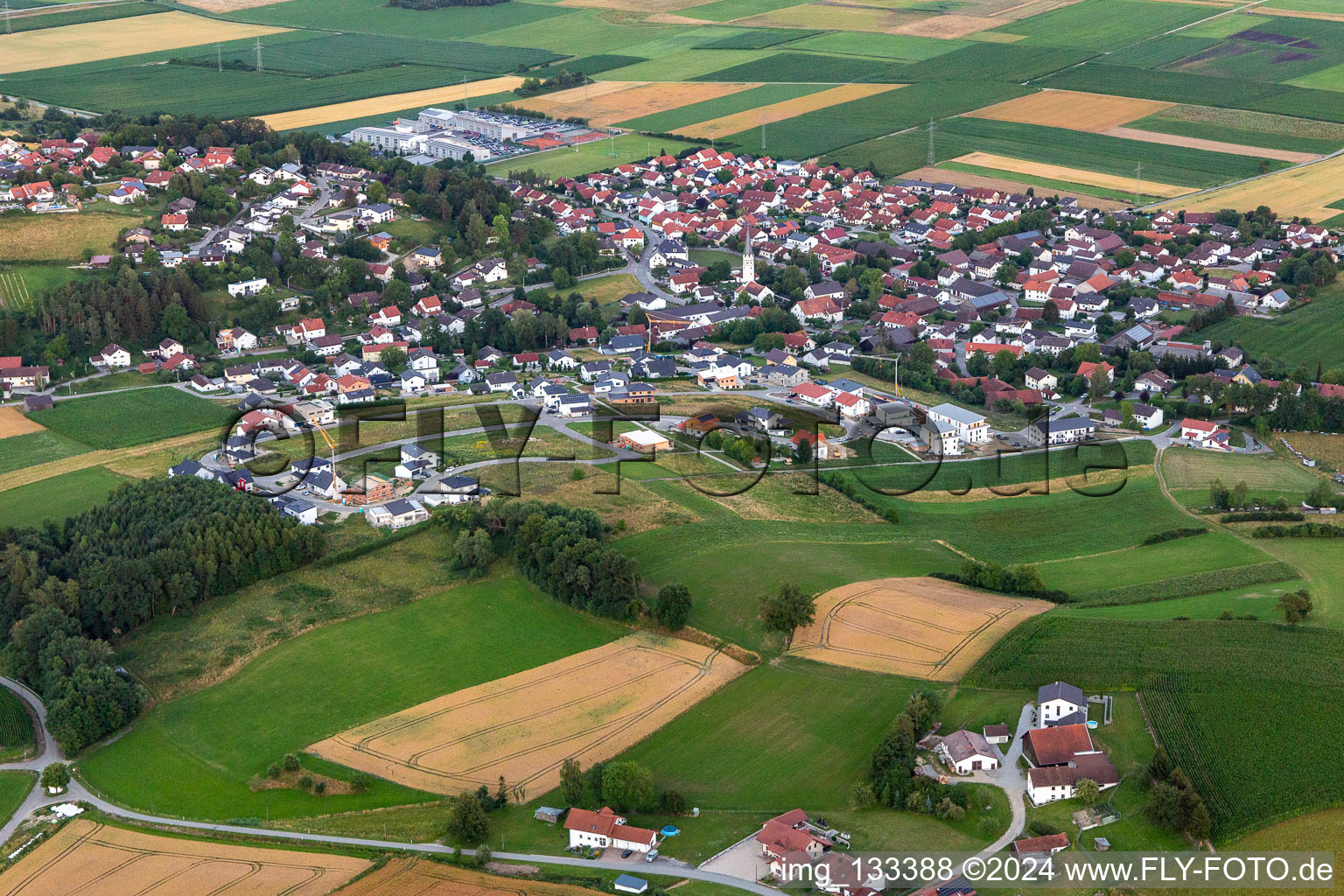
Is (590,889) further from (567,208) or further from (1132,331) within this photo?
(567,208)

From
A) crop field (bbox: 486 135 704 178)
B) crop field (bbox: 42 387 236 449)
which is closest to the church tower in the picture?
crop field (bbox: 486 135 704 178)

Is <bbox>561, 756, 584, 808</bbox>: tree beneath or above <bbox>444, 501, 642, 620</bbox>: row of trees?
beneath

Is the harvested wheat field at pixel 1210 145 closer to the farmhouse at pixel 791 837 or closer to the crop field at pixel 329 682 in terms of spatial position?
the crop field at pixel 329 682

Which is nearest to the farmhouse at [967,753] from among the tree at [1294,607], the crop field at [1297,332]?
the tree at [1294,607]

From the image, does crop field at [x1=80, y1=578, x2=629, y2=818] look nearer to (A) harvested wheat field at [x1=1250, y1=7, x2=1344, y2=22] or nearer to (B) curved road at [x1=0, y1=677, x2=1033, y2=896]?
(B) curved road at [x1=0, y1=677, x2=1033, y2=896]

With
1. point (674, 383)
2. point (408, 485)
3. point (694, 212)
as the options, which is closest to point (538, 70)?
point (694, 212)

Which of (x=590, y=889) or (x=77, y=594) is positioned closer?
(x=590, y=889)
